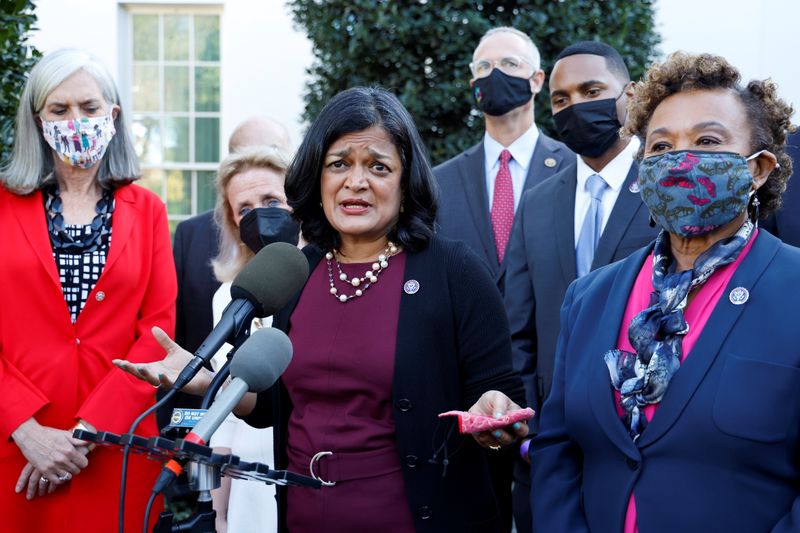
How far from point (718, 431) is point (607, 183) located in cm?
225

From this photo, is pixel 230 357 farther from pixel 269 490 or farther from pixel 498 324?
pixel 269 490

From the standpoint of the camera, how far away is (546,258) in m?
4.46

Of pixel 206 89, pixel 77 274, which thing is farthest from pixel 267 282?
pixel 206 89

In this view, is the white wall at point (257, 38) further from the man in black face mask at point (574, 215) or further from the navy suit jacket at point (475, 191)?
the man in black face mask at point (574, 215)

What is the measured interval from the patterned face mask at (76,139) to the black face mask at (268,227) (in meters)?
0.76

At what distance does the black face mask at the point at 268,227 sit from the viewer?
452 centimetres

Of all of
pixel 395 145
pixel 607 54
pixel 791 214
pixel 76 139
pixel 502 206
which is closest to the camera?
pixel 395 145

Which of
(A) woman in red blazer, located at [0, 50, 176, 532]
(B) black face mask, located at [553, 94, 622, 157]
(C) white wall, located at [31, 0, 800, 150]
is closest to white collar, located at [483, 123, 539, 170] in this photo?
(B) black face mask, located at [553, 94, 622, 157]

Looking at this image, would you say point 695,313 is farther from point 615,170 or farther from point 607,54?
point 607,54

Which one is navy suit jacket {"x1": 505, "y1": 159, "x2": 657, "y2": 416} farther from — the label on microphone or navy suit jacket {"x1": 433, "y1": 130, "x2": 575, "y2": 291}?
the label on microphone

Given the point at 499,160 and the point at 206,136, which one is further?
the point at 206,136

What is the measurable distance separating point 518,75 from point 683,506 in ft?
12.4

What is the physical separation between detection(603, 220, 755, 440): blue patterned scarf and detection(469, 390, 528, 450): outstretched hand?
0.35m

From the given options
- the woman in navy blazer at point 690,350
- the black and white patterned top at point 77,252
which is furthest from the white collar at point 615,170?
the black and white patterned top at point 77,252
